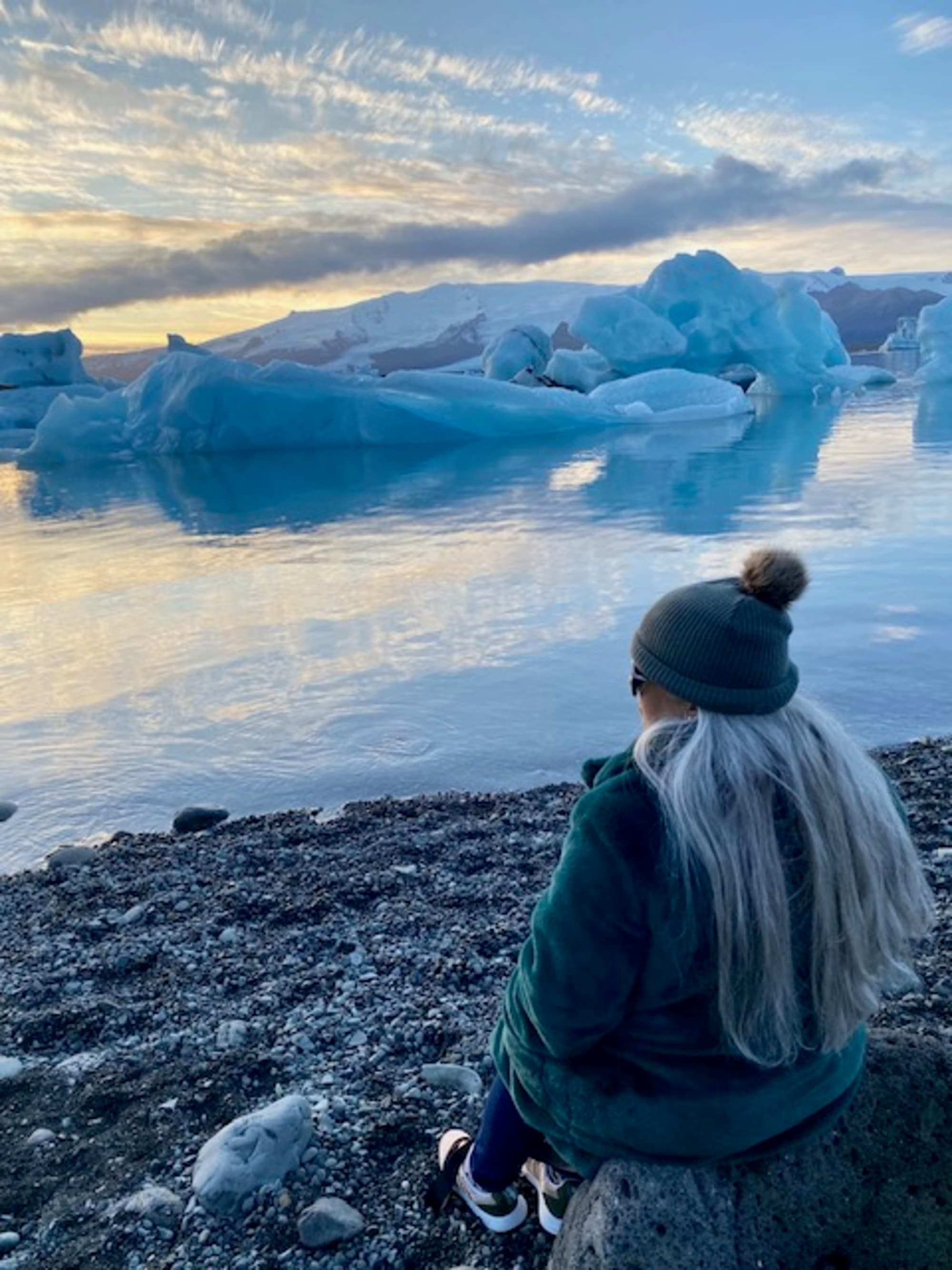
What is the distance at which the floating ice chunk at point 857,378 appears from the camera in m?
37.8

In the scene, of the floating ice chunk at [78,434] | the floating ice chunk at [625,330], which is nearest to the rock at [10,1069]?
the floating ice chunk at [78,434]

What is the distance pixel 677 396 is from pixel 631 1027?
2808 centimetres

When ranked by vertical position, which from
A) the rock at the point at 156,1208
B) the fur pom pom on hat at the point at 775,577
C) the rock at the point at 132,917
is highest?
the fur pom pom on hat at the point at 775,577

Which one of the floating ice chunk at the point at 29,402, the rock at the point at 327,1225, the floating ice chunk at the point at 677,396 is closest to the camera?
the rock at the point at 327,1225

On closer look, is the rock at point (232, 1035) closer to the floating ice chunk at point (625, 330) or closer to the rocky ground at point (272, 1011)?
the rocky ground at point (272, 1011)

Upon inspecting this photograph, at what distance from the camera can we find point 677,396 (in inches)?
1107

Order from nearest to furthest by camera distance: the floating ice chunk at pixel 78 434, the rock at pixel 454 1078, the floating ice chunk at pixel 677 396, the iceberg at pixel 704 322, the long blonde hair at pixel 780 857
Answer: the long blonde hair at pixel 780 857
the rock at pixel 454 1078
the floating ice chunk at pixel 78 434
the floating ice chunk at pixel 677 396
the iceberg at pixel 704 322

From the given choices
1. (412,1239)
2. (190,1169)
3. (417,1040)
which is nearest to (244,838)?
(417,1040)

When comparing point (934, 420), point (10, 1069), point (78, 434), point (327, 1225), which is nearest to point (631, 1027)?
point (327, 1225)

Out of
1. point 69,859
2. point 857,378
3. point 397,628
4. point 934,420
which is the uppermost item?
point 69,859

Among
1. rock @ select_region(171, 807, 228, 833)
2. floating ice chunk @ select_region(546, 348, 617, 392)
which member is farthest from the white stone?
floating ice chunk @ select_region(546, 348, 617, 392)

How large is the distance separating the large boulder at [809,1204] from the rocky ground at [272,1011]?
0.47 m

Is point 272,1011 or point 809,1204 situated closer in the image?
point 809,1204

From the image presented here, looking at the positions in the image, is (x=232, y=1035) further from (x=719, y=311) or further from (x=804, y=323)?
(x=804, y=323)
